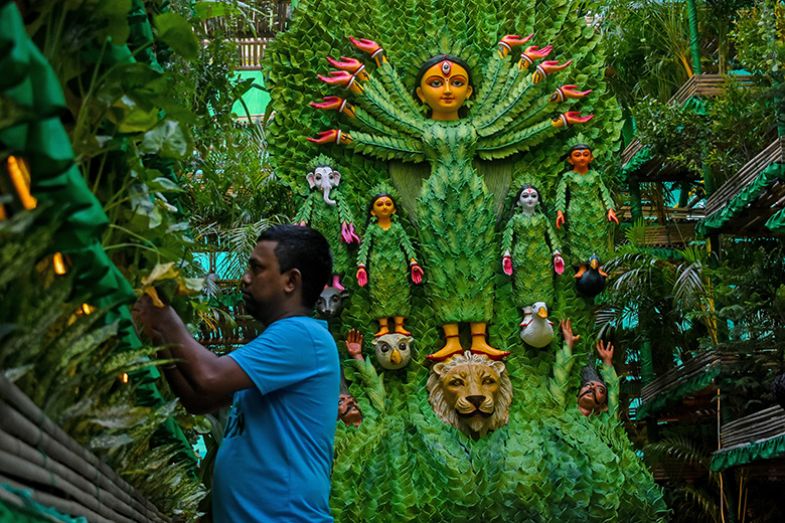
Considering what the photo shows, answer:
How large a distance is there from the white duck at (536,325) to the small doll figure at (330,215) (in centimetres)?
179

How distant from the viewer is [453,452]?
10039 millimetres

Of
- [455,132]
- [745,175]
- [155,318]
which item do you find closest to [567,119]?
[455,132]

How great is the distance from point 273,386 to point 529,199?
→ 8.10 meters

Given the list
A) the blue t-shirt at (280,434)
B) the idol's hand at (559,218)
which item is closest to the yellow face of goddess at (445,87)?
the idol's hand at (559,218)

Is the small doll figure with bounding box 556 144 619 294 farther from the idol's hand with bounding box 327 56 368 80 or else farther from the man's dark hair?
the man's dark hair

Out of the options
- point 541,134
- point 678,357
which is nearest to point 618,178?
point 678,357

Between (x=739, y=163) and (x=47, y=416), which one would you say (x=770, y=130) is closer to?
(x=739, y=163)

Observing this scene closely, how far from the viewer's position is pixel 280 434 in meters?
3.20

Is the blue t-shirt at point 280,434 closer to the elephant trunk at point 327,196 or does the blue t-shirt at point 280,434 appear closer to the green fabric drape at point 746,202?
the elephant trunk at point 327,196

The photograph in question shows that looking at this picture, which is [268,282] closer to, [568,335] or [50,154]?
[50,154]

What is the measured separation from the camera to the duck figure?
10820mm

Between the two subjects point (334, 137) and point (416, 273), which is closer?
point (416, 273)

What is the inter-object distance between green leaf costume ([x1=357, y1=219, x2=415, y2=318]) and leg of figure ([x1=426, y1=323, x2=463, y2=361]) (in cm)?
43

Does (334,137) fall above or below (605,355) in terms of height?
above
